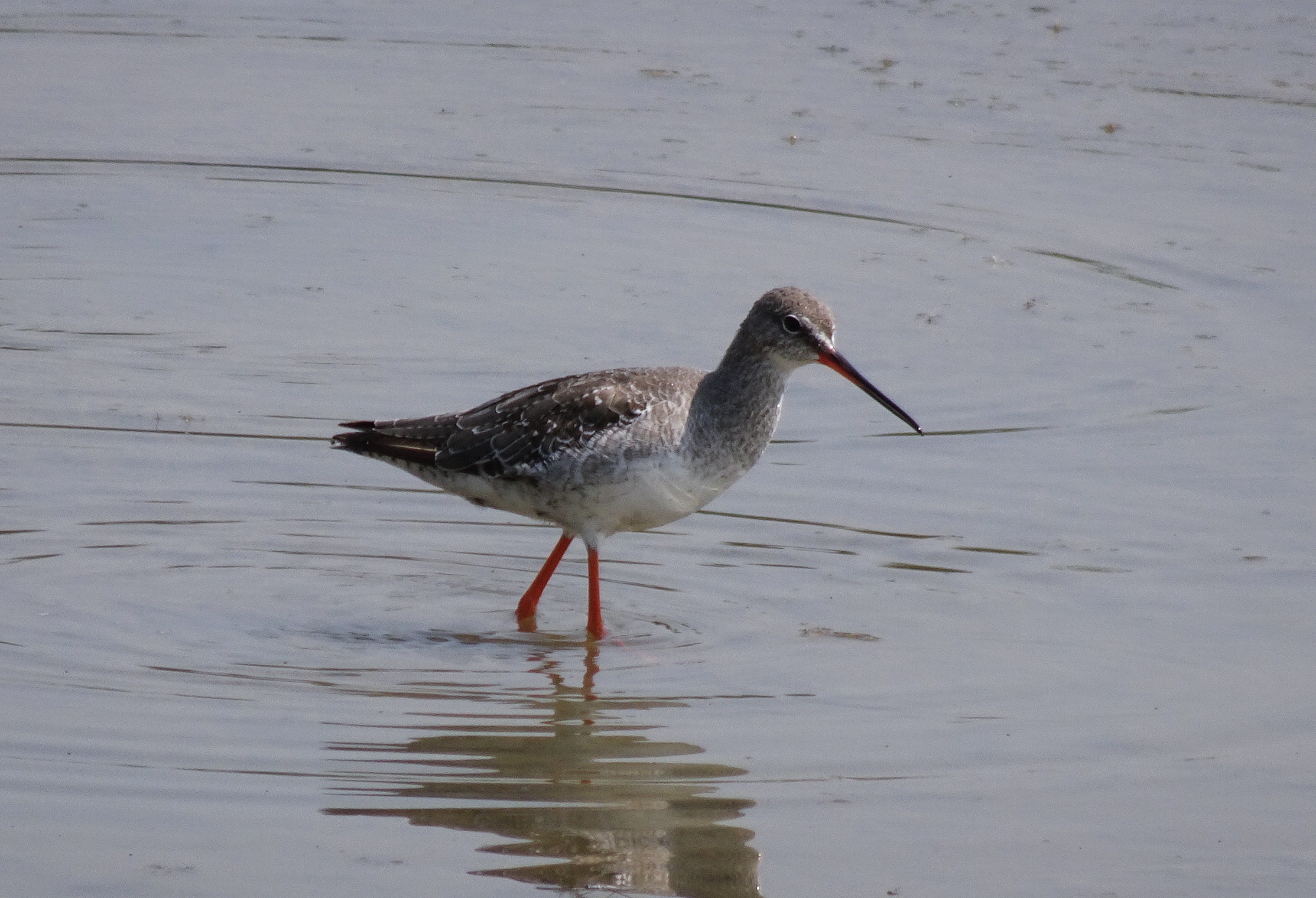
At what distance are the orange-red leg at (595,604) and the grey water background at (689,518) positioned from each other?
0.35 feet

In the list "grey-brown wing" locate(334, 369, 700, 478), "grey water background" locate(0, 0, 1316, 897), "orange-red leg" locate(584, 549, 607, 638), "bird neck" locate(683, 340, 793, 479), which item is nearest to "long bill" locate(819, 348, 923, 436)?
"bird neck" locate(683, 340, 793, 479)

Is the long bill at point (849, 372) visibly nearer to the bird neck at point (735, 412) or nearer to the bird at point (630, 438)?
the bird at point (630, 438)

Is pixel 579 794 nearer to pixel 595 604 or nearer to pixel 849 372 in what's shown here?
pixel 595 604

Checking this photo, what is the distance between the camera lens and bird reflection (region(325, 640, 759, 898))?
528 cm

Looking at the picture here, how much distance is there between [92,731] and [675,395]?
273 centimetres

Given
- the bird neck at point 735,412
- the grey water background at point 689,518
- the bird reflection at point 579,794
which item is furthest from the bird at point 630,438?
the bird reflection at point 579,794

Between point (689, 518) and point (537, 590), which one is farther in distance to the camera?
point (689, 518)

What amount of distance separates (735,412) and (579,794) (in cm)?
217

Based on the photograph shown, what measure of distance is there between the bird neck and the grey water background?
643 mm

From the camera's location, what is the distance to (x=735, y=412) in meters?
7.53

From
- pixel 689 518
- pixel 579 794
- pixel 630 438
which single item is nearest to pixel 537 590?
pixel 630 438

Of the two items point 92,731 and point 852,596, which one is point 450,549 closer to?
point 852,596

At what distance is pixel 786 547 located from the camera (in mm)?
8211

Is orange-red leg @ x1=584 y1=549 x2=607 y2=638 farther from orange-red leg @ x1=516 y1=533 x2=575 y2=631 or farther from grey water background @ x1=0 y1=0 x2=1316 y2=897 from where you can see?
orange-red leg @ x1=516 y1=533 x2=575 y2=631
